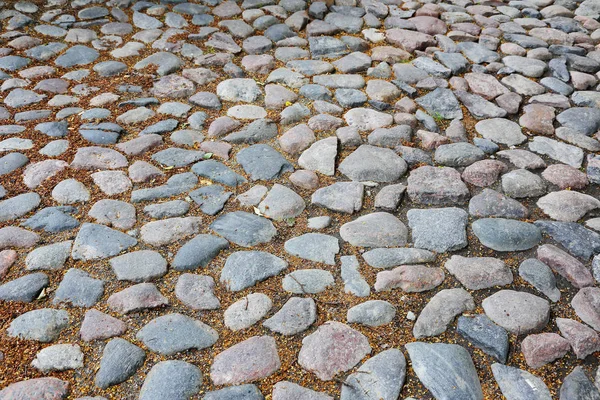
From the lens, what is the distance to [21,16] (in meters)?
4.69

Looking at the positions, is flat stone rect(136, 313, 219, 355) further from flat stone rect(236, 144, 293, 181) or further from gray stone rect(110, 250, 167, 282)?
flat stone rect(236, 144, 293, 181)

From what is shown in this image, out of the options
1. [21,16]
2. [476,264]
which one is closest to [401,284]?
[476,264]

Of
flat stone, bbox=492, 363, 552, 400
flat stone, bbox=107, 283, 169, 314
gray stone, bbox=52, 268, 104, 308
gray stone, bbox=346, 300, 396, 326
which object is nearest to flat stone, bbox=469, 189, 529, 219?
gray stone, bbox=346, 300, 396, 326

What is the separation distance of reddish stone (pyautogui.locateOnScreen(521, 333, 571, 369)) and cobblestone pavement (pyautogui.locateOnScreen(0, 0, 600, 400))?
0.04 feet

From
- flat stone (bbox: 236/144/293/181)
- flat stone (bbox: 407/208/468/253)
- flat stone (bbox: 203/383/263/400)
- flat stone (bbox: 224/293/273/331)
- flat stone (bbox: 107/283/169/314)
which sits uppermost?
flat stone (bbox: 236/144/293/181)

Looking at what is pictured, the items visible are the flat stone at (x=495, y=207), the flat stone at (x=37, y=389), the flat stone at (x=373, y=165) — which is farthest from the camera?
the flat stone at (x=373, y=165)

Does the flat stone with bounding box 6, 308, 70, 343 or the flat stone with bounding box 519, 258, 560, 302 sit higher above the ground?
the flat stone with bounding box 519, 258, 560, 302

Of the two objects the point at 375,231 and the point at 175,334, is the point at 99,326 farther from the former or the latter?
the point at 375,231

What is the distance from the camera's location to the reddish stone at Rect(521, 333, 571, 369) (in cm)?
212

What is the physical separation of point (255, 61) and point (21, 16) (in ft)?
6.58

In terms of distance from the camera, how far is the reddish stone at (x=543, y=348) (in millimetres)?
2119

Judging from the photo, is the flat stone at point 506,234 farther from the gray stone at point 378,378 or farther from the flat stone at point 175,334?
the flat stone at point 175,334

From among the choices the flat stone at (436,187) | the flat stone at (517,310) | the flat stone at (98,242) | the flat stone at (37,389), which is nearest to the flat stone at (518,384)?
the flat stone at (517,310)

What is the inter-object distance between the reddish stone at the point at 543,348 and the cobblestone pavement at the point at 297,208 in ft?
0.04
